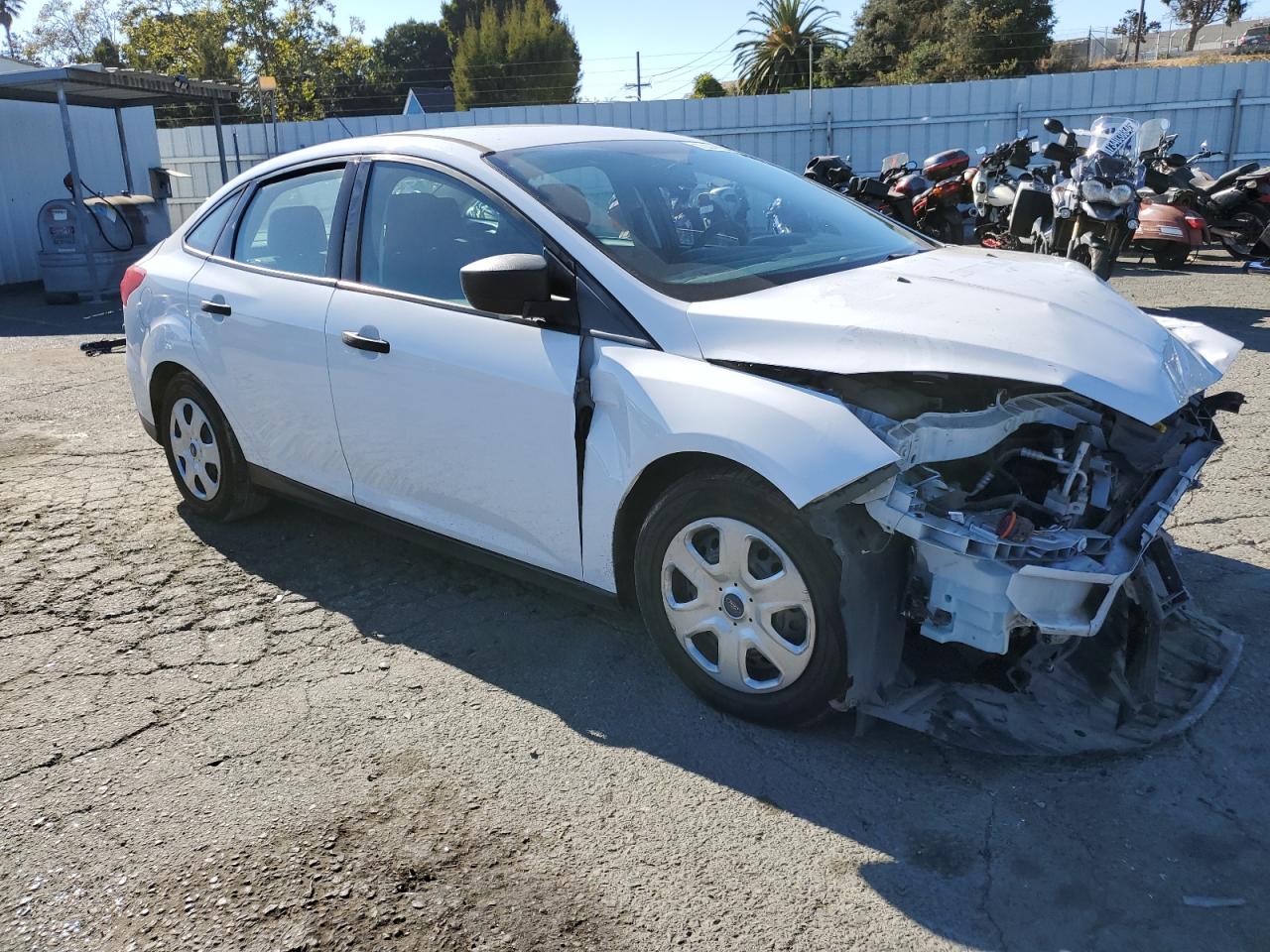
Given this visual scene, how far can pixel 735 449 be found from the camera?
2.79 meters

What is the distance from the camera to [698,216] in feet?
12.1

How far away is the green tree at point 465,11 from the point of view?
62.6 metres

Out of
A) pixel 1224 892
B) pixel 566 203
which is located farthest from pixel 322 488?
pixel 1224 892

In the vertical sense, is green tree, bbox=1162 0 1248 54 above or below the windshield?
above

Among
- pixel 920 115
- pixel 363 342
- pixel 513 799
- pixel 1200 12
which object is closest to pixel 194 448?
pixel 363 342

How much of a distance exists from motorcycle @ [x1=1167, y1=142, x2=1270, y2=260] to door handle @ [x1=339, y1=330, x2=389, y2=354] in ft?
35.7

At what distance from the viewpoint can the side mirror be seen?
3.11 meters

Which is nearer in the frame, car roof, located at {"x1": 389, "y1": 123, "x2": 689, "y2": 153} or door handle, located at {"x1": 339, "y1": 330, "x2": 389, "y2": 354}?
door handle, located at {"x1": 339, "y1": 330, "x2": 389, "y2": 354}

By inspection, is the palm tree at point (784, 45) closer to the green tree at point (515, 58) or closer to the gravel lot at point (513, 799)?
the green tree at point (515, 58)

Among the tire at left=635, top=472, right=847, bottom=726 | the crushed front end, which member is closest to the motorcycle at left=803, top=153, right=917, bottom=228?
the crushed front end

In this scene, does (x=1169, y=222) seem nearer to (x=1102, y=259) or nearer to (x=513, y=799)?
(x=1102, y=259)

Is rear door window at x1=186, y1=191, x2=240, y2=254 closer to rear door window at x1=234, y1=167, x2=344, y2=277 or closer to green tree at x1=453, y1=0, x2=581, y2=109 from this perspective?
rear door window at x1=234, y1=167, x2=344, y2=277

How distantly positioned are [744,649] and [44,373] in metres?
8.08

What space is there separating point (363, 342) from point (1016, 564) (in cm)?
235
